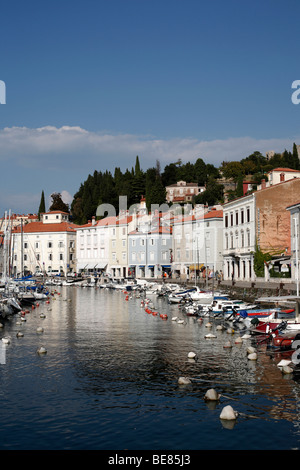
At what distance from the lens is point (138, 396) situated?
22281 millimetres

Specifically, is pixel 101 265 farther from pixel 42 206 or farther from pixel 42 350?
pixel 42 350

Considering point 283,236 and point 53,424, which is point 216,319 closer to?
point 283,236

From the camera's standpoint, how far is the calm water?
17234 mm

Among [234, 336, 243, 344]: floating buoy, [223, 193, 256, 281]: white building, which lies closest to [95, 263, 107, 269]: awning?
[223, 193, 256, 281]: white building

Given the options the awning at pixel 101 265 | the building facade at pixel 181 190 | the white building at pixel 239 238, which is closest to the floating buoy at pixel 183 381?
the white building at pixel 239 238

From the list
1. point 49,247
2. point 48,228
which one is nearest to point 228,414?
point 49,247

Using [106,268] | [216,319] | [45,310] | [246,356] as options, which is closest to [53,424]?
[246,356]

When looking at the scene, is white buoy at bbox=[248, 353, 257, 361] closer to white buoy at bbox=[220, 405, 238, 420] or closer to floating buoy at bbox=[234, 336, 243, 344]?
floating buoy at bbox=[234, 336, 243, 344]

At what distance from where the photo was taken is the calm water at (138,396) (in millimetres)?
17234

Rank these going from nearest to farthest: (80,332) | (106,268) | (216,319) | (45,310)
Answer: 1. (80,332)
2. (216,319)
3. (45,310)
4. (106,268)

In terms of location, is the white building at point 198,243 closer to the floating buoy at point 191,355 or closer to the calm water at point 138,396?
the calm water at point 138,396

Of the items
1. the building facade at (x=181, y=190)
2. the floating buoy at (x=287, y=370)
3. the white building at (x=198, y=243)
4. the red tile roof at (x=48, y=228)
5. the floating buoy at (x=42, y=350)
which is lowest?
the floating buoy at (x=287, y=370)

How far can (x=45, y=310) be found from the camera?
63469 millimetres
